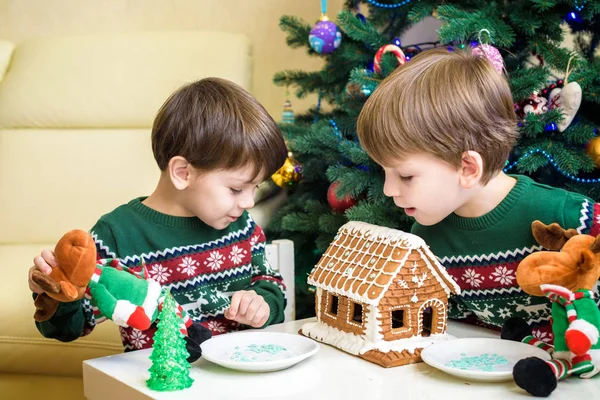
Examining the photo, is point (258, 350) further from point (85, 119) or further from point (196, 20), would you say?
point (196, 20)

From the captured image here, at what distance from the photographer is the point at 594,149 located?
63.0 inches

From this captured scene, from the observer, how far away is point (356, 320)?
3.63ft

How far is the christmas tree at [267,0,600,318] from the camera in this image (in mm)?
1599

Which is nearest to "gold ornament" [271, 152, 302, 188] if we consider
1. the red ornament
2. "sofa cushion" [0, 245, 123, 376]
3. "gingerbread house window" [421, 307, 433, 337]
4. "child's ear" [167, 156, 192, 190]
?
the red ornament

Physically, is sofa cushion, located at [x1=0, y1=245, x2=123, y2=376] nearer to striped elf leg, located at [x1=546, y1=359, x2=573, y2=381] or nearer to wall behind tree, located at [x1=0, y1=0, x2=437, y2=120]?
striped elf leg, located at [x1=546, y1=359, x2=573, y2=381]

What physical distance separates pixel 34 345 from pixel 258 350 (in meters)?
0.92

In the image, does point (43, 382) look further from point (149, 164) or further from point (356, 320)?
point (356, 320)

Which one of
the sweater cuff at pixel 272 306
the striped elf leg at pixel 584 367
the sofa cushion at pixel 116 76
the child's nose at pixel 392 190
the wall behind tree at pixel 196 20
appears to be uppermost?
the wall behind tree at pixel 196 20

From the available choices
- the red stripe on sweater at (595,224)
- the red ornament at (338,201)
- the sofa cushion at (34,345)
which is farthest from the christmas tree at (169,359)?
the red ornament at (338,201)

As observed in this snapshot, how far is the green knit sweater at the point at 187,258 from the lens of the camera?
4.17ft

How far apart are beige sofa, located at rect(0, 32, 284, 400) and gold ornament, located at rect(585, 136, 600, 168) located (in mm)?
901

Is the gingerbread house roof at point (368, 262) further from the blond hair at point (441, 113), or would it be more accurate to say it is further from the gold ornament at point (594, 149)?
the gold ornament at point (594, 149)

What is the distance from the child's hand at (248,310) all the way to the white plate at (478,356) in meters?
0.33

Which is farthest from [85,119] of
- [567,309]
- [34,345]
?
[567,309]
